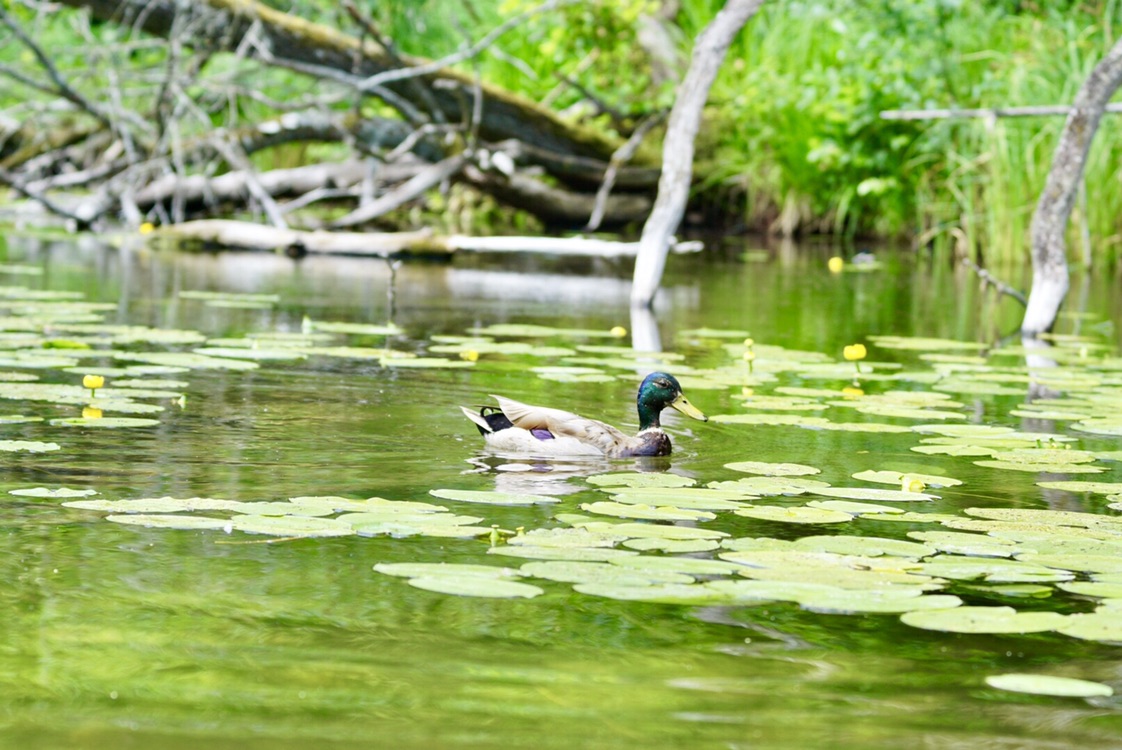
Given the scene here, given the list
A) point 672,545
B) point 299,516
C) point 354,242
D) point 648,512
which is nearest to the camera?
point 672,545

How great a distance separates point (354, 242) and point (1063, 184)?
5.85m

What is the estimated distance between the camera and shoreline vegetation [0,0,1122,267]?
12828 mm

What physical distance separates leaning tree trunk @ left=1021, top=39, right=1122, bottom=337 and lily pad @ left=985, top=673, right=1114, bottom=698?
229 inches

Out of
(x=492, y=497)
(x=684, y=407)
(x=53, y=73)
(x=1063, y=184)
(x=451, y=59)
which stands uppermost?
(x=451, y=59)

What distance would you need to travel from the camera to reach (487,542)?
3.66 m

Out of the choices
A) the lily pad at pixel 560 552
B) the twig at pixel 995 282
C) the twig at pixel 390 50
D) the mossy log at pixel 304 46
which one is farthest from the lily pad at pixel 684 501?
the mossy log at pixel 304 46

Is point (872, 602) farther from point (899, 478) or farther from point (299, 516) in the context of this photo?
point (899, 478)

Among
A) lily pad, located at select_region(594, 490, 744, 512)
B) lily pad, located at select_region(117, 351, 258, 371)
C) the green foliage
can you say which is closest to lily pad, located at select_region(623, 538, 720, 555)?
lily pad, located at select_region(594, 490, 744, 512)

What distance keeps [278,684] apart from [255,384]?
149 inches

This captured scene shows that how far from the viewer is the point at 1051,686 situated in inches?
106

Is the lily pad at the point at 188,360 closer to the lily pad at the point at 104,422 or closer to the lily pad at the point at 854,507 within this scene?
the lily pad at the point at 104,422

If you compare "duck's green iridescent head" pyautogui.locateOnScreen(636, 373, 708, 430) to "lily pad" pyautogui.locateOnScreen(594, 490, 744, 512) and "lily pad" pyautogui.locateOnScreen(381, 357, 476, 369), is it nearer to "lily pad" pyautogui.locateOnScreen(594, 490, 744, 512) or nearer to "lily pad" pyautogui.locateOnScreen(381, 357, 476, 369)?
"lily pad" pyautogui.locateOnScreen(594, 490, 744, 512)

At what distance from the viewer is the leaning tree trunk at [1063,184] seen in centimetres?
806

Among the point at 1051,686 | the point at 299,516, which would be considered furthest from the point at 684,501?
the point at 1051,686
